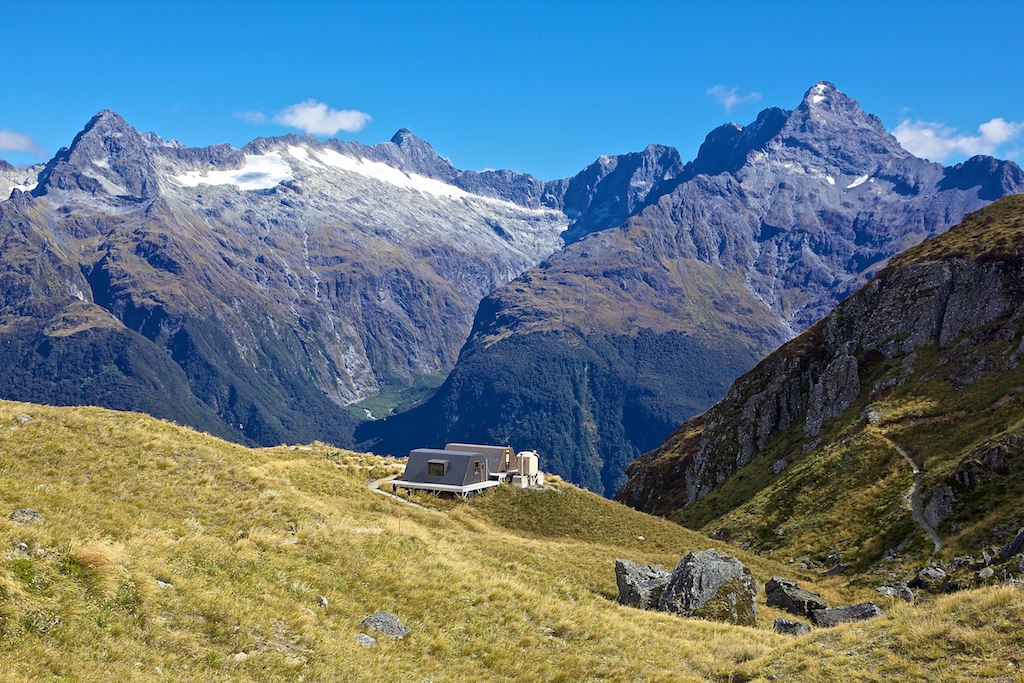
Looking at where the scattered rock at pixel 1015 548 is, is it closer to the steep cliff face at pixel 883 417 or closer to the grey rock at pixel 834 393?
the steep cliff face at pixel 883 417

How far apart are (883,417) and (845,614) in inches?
2184

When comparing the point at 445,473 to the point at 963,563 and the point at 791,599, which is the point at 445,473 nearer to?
the point at 791,599

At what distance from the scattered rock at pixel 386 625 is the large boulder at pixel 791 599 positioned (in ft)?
88.4

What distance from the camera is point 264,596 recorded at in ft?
76.2

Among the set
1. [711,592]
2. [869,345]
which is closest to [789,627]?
[711,592]

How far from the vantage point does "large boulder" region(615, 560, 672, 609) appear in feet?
119

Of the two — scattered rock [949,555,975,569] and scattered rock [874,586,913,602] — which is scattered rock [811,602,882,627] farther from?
scattered rock [949,555,975,569]

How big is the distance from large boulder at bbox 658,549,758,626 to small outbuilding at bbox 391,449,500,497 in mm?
31558

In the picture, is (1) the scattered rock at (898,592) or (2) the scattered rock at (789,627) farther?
(1) the scattered rock at (898,592)

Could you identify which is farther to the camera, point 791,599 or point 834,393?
point 834,393

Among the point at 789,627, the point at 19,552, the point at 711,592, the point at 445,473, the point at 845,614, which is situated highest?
the point at 445,473

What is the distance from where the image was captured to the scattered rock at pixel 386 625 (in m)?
24.0

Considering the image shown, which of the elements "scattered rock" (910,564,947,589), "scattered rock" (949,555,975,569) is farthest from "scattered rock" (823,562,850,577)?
"scattered rock" (949,555,975,569)

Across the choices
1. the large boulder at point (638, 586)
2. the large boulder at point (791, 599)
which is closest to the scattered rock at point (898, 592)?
the large boulder at point (791, 599)
